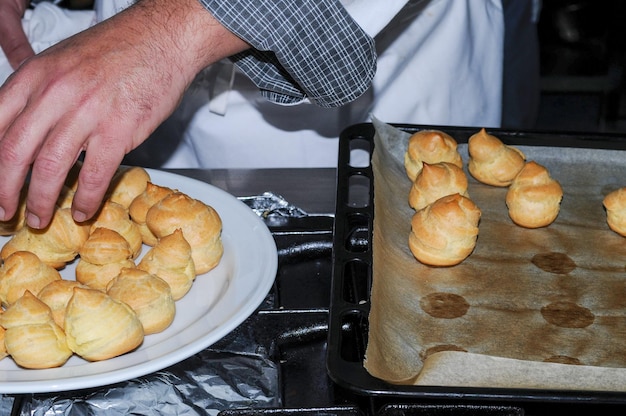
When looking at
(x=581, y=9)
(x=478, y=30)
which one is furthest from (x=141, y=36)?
(x=581, y=9)

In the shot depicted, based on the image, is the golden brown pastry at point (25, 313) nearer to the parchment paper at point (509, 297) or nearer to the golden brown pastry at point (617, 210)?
the parchment paper at point (509, 297)

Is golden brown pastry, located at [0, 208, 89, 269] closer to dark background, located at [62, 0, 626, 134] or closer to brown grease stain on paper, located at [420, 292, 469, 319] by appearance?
brown grease stain on paper, located at [420, 292, 469, 319]

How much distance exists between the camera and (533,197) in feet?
4.74

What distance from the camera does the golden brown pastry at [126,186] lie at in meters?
1.45

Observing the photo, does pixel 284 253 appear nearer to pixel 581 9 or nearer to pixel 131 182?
pixel 131 182

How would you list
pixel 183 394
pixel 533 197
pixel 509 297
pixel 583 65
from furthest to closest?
1. pixel 583 65
2. pixel 533 197
3. pixel 509 297
4. pixel 183 394

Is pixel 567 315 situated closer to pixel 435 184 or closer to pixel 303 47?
pixel 435 184

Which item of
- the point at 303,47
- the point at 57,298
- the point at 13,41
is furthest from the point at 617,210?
the point at 13,41

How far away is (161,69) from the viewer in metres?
1.26

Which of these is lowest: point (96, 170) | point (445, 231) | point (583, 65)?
point (583, 65)

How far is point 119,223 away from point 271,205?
33cm

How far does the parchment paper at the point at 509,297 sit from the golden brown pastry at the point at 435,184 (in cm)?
4

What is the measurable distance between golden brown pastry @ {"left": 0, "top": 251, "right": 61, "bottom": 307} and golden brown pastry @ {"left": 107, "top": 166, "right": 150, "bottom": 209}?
0.24 meters

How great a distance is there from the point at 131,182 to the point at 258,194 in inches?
11.3
